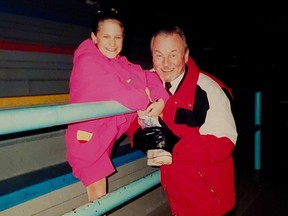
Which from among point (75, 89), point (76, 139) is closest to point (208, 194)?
point (76, 139)

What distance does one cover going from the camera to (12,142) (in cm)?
177

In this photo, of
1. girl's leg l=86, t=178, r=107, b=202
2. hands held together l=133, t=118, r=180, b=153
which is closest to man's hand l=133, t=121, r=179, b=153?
hands held together l=133, t=118, r=180, b=153

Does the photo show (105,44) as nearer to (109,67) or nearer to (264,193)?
(109,67)

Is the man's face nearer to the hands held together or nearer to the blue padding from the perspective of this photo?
the hands held together

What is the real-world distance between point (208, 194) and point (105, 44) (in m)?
0.95

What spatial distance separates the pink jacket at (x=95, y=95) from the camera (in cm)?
126

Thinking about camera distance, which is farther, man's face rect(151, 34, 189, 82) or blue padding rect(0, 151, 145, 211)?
man's face rect(151, 34, 189, 82)

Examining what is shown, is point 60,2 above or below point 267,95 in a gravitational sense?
above

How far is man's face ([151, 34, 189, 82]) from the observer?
152cm

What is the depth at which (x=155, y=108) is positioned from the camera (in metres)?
1.40

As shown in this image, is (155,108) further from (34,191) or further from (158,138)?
(34,191)

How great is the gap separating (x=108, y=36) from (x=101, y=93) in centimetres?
37

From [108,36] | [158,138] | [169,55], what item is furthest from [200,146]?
[108,36]

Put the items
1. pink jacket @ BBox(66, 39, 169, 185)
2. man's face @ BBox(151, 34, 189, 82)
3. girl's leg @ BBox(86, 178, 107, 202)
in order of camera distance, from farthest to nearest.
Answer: man's face @ BBox(151, 34, 189, 82) < girl's leg @ BBox(86, 178, 107, 202) < pink jacket @ BBox(66, 39, 169, 185)
